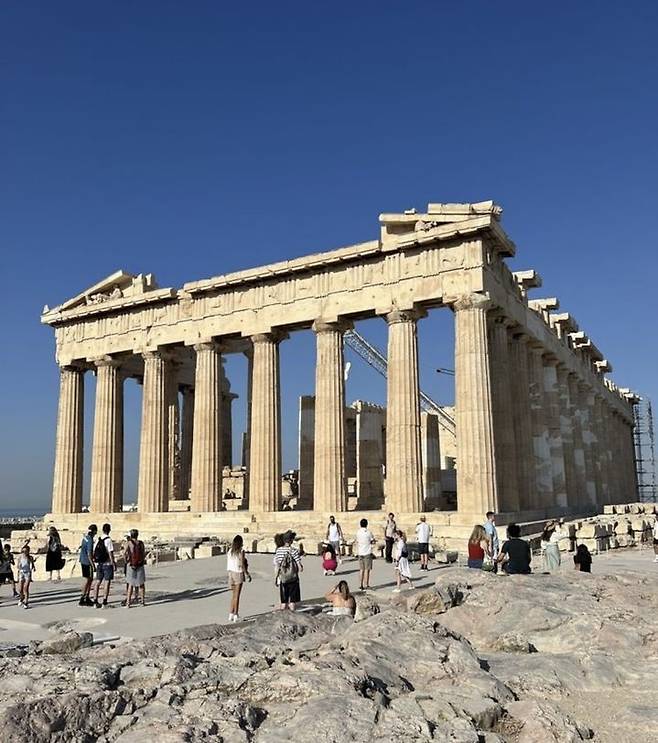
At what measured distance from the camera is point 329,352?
30.7m

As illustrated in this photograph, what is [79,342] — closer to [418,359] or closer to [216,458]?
[216,458]

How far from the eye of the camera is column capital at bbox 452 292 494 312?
27.4m

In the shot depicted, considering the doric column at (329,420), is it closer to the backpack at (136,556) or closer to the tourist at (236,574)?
the backpack at (136,556)

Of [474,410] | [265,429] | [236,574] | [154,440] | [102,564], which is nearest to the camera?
[236,574]

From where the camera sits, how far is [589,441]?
43250 mm

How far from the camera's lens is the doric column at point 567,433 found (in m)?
37.3

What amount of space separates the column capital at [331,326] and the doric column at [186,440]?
47.4ft

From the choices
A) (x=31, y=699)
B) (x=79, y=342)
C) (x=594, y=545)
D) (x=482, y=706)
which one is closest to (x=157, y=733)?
(x=31, y=699)

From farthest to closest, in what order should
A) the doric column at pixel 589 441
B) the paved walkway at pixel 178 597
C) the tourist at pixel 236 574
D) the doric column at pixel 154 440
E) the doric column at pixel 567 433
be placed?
the doric column at pixel 589 441 < the doric column at pixel 567 433 < the doric column at pixel 154 440 < the tourist at pixel 236 574 < the paved walkway at pixel 178 597

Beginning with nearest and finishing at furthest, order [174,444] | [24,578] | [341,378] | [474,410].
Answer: [24,578] < [474,410] < [341,378] < [174,444]

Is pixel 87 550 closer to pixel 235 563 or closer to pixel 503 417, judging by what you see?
pixel 235 563

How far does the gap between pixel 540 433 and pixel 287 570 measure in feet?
78.3

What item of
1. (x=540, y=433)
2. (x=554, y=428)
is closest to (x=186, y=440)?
(x=540, y=433)

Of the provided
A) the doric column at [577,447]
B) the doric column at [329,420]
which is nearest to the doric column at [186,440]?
the doric column at [329,420]
